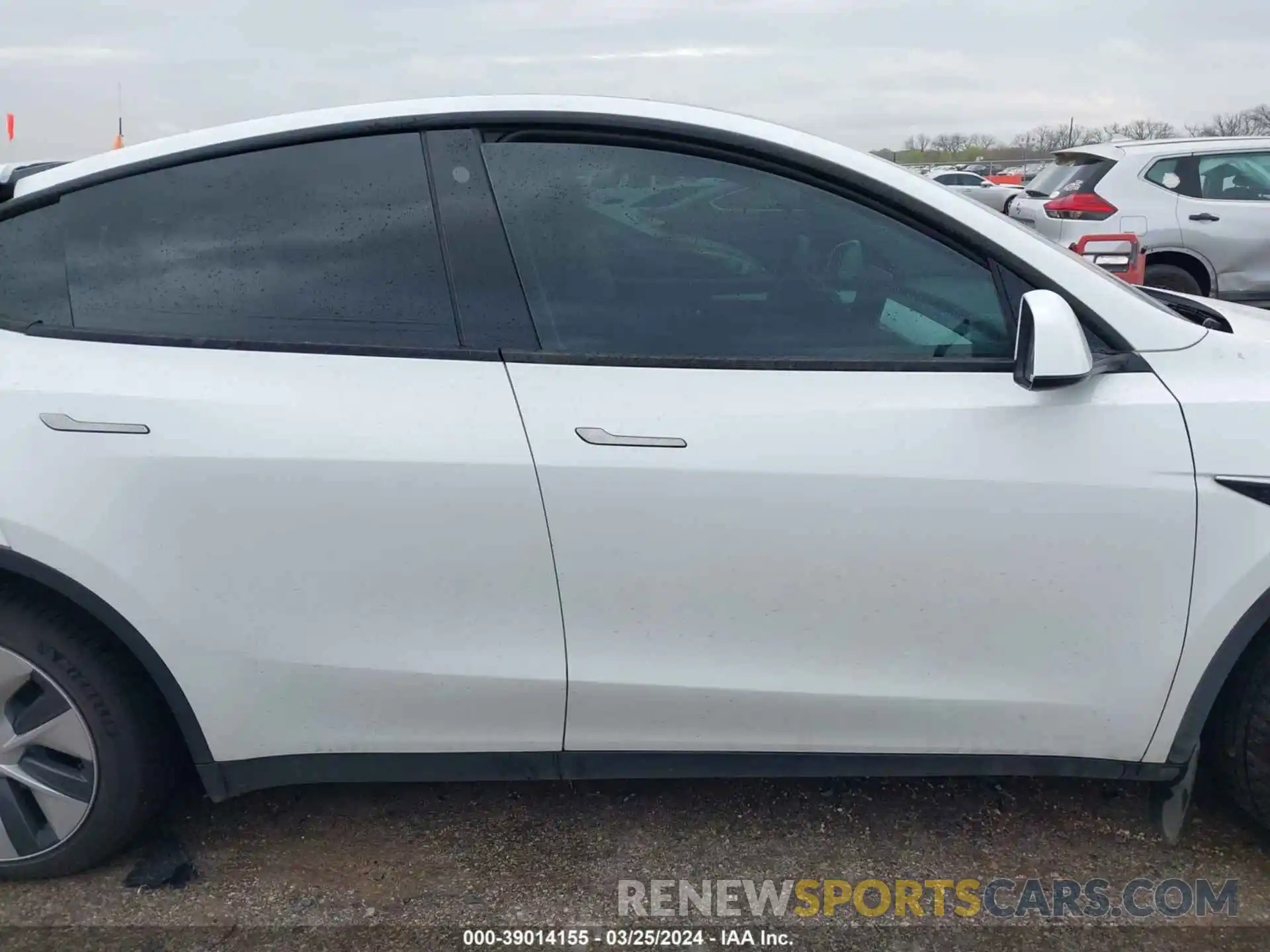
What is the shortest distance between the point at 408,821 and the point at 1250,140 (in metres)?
8.27

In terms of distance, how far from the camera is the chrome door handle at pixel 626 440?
80.1 inches

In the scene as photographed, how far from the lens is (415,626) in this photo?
214 cm

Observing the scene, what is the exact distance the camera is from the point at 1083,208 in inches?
312

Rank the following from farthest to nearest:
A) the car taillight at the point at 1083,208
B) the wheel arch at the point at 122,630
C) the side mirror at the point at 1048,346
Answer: the car taillight at the point at 1083,208 < the wheel arch at the point at 122,630 < the side mirror at the point at 1048,346

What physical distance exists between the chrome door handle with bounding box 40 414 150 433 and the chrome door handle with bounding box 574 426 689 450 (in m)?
0.86

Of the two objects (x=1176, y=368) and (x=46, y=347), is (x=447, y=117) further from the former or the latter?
(x=1176, y=368)

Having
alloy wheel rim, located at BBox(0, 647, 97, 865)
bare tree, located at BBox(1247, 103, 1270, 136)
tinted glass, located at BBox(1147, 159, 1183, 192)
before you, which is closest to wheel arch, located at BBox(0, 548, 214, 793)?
alloy wheel rim, located at BBox(0, 647, 97, 865)

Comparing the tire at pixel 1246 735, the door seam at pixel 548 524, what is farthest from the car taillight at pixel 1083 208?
the door seam at pixel 548 524

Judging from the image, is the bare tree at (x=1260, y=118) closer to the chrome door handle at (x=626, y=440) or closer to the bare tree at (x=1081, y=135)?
the bare tree at (x=1081, y=135)

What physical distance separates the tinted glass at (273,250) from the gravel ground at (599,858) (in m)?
1.23

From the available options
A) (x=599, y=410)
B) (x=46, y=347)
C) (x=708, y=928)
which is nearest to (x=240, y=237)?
(x=46, y=347)

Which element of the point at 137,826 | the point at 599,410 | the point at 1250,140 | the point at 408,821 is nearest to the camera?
the point at 599,410

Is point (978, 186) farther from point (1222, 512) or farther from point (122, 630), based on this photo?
point (122, 630)

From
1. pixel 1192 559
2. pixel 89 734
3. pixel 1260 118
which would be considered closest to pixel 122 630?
pixel 89 734
